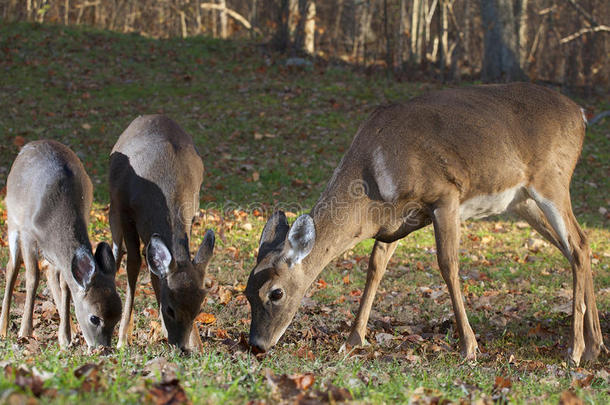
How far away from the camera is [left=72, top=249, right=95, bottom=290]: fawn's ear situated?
235 inches

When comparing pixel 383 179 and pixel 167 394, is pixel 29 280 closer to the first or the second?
pixel 383 179

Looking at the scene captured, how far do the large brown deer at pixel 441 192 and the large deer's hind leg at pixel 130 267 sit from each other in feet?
4.94

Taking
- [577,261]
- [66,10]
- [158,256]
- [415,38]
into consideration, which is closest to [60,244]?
[158,256]

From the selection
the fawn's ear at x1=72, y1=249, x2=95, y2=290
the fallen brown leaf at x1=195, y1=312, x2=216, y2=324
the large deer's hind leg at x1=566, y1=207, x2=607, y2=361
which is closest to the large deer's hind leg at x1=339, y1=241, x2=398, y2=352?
the fallen brown leaf at x1=195, y1=312, x2=216, y2=324

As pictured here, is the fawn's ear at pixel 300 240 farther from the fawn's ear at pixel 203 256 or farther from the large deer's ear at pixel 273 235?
the fawn's ear at pixel 203 256

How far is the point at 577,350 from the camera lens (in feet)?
21.7

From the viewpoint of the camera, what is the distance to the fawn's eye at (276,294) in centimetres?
574

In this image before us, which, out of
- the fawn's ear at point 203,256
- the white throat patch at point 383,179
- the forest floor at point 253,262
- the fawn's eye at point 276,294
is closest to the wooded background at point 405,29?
the forest floor at point 253,262

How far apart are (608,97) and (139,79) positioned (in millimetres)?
12626

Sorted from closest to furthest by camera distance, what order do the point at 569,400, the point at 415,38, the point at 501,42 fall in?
the point at 569,400 → the point at 501,42 → the point at 415,38

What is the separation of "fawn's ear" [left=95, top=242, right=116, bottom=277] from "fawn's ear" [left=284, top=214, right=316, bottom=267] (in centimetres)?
153

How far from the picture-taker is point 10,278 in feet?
22.5

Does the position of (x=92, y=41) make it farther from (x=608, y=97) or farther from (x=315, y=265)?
(x=315, y=265)

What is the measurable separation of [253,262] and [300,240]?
3.61 m
